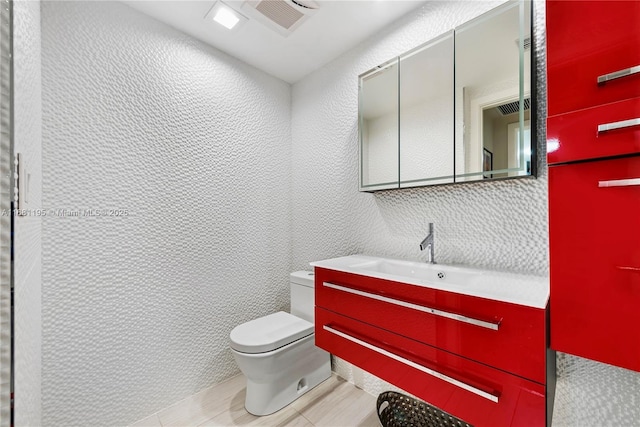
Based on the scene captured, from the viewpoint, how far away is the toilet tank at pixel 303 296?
6.21 feet

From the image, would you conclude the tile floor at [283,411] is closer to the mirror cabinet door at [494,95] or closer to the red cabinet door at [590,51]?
the mirror cabinet door at [494,95]

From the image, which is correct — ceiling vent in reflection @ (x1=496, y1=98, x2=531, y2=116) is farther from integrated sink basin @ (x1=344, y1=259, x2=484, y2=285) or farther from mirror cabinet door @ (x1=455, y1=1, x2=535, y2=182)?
integrated sink basin @ (x1=344, y1=259, x2=484, y2=285)

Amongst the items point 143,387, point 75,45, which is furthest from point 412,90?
point 143,387

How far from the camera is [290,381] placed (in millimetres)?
1686

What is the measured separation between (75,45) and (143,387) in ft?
6.38

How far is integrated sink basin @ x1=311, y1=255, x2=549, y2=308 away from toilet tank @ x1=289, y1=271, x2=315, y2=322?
1.32 feet

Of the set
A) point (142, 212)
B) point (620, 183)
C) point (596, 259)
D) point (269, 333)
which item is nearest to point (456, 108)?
point (620, 183)

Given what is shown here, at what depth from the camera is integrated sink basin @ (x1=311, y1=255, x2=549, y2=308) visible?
0.90m

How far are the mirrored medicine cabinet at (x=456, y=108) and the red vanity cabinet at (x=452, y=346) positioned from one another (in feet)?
2.15

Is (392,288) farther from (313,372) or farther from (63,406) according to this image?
(63,406)

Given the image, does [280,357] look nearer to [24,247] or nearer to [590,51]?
[24,247]

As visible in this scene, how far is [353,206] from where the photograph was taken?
75.5 inches

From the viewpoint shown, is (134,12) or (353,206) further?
(353,206)

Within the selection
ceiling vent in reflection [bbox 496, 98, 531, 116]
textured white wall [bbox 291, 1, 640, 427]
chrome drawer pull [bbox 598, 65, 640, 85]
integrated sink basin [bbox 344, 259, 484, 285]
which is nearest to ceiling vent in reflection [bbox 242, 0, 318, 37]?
textured white wall [bbox 291, 1, 640, 427]
